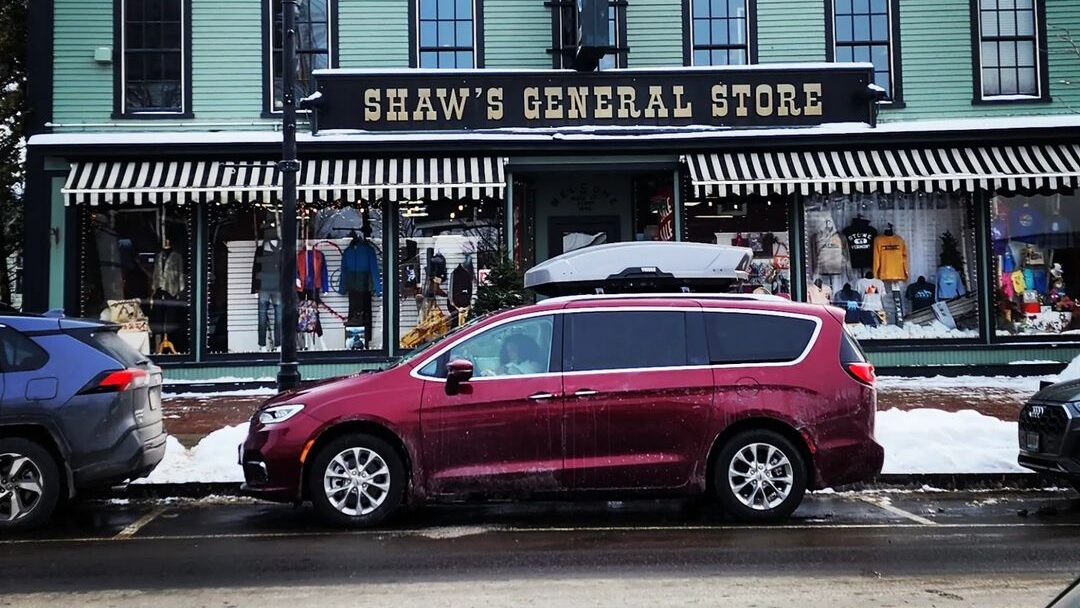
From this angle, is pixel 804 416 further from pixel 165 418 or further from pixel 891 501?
pixel 165 418

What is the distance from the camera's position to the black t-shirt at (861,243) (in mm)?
16625

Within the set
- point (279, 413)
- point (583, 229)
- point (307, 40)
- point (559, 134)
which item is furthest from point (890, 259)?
point (279, 413)

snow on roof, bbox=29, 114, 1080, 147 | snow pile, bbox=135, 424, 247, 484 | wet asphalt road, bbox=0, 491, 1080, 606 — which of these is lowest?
wet asphalt road, bbox=0, 491, 1080, 606

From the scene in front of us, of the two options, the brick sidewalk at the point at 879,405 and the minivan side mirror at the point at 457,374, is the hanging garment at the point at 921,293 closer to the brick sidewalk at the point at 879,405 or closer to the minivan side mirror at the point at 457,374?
the brick sidewalk at the point at 879,405

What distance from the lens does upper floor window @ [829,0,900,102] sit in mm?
17000

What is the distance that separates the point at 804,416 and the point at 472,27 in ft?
36.3

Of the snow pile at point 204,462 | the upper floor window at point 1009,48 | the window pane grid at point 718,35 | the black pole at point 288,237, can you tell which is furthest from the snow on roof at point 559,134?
the snow pile at point 204,462

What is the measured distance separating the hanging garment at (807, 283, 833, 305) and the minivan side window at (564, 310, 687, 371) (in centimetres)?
895

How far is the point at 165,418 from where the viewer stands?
13602 mm

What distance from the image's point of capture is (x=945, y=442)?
1079 centimetres

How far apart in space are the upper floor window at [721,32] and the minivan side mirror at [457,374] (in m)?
10.7

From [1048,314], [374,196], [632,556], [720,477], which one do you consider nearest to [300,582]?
[632,556]

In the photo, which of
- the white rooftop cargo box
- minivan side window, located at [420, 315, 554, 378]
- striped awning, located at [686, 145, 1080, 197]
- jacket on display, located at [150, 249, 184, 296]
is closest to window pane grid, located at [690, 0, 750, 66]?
striped awning, located at [686, 145, 1080, 197]

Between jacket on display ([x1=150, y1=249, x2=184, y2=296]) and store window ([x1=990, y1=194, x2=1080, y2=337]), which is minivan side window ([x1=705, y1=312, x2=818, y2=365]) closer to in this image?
store window ([x1=990, y1=194, x2=1080, y2=337])
